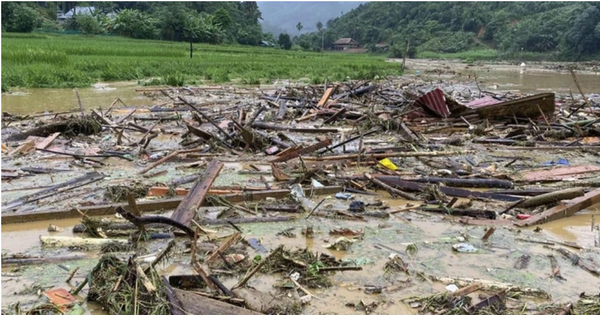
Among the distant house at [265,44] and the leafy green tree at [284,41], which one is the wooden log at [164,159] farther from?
the distant house at [265,44]

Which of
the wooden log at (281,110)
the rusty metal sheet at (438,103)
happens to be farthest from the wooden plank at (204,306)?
the rusty metal sheet at (438,103)

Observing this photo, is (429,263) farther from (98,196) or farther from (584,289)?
(98,196)

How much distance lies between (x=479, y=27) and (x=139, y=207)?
106 meters

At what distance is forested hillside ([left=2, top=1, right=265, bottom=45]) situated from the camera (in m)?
44.6

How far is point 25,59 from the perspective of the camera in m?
20.2

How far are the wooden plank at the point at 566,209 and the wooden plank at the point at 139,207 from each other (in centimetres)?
248

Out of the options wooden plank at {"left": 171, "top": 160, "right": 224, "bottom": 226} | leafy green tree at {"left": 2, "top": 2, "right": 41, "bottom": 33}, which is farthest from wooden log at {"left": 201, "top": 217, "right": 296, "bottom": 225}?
leafy green tree at {"left": 2, "top": 2, "right": 41, "bottom": 33}

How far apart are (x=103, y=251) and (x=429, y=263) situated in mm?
3095

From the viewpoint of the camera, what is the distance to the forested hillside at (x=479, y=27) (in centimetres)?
A: 6474

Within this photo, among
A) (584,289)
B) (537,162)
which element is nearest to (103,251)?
(584,289)

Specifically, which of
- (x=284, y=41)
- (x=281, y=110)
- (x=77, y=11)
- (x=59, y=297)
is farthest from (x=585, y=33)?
(x=77, y=11)

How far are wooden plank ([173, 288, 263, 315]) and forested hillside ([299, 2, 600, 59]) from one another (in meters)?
71.3

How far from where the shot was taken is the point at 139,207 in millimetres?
5086

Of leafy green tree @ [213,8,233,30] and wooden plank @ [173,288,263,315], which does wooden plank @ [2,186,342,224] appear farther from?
leafy green tree @ [213,8,233,30]
